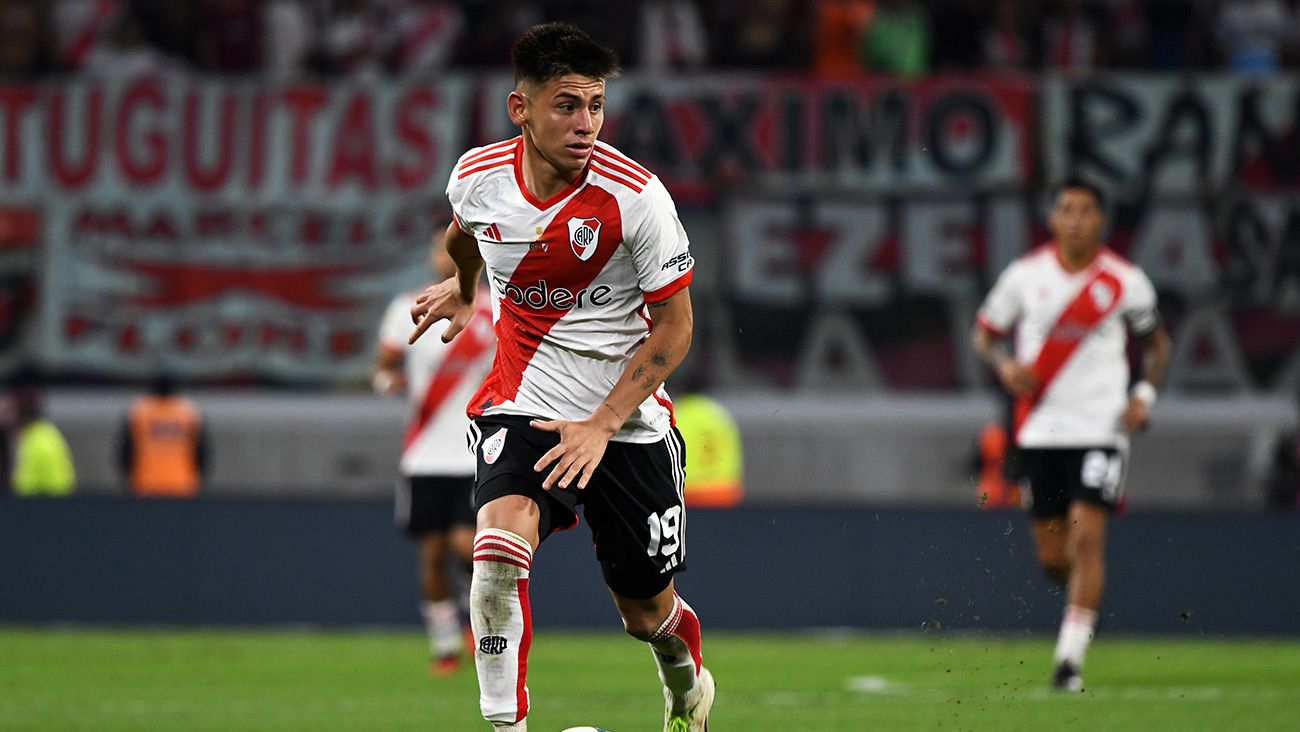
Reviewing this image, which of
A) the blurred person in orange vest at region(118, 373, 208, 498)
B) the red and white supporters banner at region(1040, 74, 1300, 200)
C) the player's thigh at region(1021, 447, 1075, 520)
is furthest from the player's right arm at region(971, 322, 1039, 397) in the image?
the blurred person in orange vest at region(118, 373, 208, 498)

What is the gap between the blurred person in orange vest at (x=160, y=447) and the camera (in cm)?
1673

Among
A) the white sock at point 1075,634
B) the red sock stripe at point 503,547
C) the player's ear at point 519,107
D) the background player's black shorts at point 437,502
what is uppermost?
the player's ear at point 519,107

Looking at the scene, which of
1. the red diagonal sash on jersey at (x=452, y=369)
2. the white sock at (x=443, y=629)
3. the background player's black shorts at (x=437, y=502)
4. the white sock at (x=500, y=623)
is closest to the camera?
the white sock at (x=500, y=623)

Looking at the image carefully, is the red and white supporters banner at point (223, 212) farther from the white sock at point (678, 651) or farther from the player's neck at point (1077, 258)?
the white sock at point (678, 651)

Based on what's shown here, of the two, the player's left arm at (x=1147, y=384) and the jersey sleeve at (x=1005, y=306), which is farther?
the jersey sleeve at (x=1005, y=306)

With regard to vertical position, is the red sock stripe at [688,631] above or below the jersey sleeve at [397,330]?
above

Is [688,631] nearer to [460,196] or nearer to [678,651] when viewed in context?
[678,651]

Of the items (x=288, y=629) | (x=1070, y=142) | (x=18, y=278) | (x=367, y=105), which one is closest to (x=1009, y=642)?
(x=288, y=629)

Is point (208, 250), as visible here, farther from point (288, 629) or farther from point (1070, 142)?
point (1070, 142)

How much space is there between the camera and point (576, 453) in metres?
5.76

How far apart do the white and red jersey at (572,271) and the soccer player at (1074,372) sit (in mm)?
4120

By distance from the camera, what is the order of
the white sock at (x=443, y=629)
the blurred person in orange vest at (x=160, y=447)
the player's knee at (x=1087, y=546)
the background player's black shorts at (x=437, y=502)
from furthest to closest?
the blurred person in orange vest at (x=160, y=447), the background player's black shorts at (x=437, y=502), the white sock at (x=443, y=629), the player's knee at (x=1087, y=546)

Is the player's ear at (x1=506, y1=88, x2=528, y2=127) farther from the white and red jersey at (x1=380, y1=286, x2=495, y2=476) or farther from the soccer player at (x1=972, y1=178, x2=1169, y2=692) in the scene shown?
the white and red jersey at (x1=380, y1=286, x2=495, y2=476)

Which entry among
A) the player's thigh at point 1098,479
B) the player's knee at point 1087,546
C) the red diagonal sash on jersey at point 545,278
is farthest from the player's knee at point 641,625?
the player's thigh at point 1098,479
